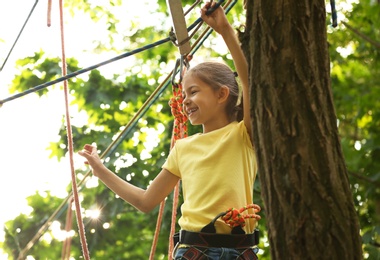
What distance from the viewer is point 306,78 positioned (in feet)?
5.27

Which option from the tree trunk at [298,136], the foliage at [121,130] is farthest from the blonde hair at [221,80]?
the foliage at [121,130]

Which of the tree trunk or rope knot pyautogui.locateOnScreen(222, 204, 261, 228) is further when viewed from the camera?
rope knot pyautogui.locateOnScreen(222, 204, 261, 228)

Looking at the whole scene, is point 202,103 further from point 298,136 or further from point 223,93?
point 298,136

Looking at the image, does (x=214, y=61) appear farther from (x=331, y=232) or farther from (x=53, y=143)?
(x=53, y=143)

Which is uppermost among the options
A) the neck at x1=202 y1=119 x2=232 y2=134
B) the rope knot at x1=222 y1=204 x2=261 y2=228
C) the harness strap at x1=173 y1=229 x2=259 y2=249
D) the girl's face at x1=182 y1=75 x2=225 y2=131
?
the girl's face at x1=182 y1=75 x2=225 y2=131

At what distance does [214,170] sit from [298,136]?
1.74 ft

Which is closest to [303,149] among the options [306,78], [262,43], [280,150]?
[280,150]

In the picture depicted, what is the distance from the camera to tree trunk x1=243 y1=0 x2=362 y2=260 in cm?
150

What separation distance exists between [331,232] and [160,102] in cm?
532

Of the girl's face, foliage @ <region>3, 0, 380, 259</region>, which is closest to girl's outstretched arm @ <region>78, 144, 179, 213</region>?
the girl's face

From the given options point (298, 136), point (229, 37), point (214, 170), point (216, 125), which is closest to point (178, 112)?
point (216, 125)

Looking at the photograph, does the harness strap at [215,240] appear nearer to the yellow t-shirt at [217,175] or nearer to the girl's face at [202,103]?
the yellow t-shirt at [217,175]

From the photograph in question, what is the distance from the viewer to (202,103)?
2174 millimetres

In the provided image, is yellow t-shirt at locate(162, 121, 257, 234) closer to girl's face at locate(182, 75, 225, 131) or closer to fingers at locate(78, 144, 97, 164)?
girl's face at locate(182, 75, 225, 131)
